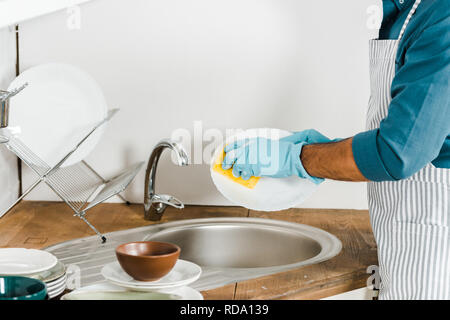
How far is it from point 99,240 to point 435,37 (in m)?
0.90

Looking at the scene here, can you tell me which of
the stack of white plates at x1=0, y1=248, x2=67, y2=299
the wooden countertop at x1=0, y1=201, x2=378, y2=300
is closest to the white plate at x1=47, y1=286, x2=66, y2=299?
the stack of white plates at x1=0, y1=248, x2=67, y2=299

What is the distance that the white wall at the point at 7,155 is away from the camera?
1.61 m

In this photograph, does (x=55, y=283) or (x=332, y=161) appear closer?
(x=55, y=283)

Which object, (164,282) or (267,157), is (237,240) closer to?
(267,157)

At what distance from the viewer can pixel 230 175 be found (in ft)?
4.41

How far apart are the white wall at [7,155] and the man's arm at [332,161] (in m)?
0.89

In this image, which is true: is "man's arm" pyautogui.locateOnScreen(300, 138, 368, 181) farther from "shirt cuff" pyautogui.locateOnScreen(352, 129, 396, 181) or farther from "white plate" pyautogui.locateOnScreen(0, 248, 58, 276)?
"white plate" pyautogui.locateOnScreen(0, 248, 58, 276)

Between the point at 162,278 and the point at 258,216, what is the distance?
0.71 m

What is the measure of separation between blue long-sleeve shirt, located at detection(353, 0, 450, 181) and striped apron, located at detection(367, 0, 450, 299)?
0.10m

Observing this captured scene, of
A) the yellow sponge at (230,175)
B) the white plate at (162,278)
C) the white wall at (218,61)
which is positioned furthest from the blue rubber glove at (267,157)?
the white wall at (218,61)

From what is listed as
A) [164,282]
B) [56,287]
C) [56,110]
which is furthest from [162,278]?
[56,110]

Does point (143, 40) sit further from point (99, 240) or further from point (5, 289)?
point (5, 289)

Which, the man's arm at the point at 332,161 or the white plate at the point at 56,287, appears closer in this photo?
the white plate at the point at 56,287

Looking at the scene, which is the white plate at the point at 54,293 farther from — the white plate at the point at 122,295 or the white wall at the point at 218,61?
the white wall at the point at 218,61
